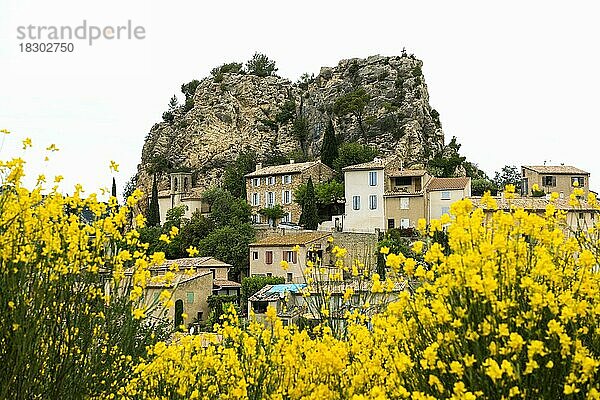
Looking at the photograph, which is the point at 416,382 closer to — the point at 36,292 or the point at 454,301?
the point at 454,301

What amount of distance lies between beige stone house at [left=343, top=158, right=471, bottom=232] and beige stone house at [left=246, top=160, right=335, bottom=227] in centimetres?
663

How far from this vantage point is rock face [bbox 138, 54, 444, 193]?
245 feet

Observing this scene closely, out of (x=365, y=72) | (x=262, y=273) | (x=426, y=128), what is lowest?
(x=262, y=273)

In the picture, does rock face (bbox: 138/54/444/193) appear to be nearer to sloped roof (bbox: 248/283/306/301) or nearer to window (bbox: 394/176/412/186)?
window (bbox: 394/176/412/186)

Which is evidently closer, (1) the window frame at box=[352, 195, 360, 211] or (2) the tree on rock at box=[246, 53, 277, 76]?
(1) the window frame at box=[352, 195, 360, 211]

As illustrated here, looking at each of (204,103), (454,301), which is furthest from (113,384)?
(204,103)

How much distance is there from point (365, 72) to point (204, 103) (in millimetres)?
18717

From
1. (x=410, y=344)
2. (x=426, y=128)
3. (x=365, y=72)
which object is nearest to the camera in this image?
(x=410, y=344)

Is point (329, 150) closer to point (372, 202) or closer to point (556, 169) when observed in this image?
point (372, 202)

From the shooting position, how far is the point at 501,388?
5188 mm

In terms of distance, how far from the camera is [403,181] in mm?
56062

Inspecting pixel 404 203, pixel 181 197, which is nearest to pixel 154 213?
pixel 181 197

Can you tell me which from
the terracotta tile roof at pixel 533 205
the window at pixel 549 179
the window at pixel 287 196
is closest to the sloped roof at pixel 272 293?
the terracotta tile roof at pixel 533 205

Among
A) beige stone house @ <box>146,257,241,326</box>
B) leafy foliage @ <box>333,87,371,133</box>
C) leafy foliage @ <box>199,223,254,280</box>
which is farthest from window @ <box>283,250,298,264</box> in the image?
leafy foliage @ <box>333,87,371,133</box>
